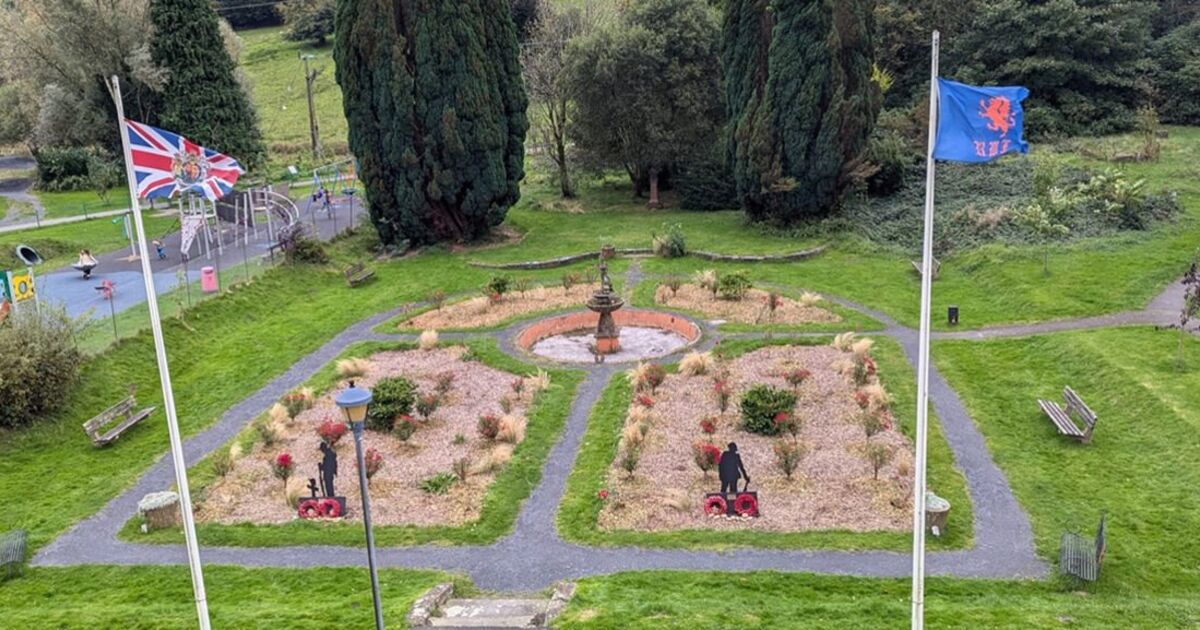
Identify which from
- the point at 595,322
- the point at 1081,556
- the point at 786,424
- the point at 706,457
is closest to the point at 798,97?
the point at 595,322

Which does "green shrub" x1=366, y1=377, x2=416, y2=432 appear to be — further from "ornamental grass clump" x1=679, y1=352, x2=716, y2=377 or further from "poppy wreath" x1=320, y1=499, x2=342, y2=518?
"ornamental grass clump" x1=679, y1=352, x2=716, y2=377

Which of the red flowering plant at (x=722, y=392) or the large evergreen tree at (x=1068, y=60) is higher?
the large evergreen tree at (x=1068, y=60)

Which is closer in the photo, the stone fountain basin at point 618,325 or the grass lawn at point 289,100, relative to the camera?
the stone fountain basin at point 618,325

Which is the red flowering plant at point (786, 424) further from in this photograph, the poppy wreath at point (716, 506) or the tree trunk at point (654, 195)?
the tree trunk at point (654, 195)

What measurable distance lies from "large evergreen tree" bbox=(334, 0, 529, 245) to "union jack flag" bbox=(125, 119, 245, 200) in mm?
21011

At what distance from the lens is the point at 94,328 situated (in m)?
23.4

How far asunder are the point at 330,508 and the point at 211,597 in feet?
9.21

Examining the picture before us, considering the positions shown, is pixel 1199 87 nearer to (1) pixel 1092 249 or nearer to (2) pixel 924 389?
(1) pixel 1092 249

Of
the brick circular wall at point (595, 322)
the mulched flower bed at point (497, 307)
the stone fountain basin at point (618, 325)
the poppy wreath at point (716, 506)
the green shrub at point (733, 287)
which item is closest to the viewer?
the poppy wreath at point (716, 506)

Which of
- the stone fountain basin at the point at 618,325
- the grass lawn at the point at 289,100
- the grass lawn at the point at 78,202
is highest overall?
the grass lawn at the point at 289,100

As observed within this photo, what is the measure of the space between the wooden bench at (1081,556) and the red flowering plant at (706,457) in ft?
18.9

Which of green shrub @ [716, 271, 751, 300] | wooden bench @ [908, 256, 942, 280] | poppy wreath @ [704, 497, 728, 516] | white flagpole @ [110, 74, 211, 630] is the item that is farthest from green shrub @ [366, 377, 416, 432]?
wooden bench @ [908, 256, 942, 280]

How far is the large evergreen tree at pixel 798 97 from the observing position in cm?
3406

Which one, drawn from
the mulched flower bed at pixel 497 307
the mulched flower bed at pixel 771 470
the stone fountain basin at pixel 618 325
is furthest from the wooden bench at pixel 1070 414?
the mulched flower bed at pixel 497 307
